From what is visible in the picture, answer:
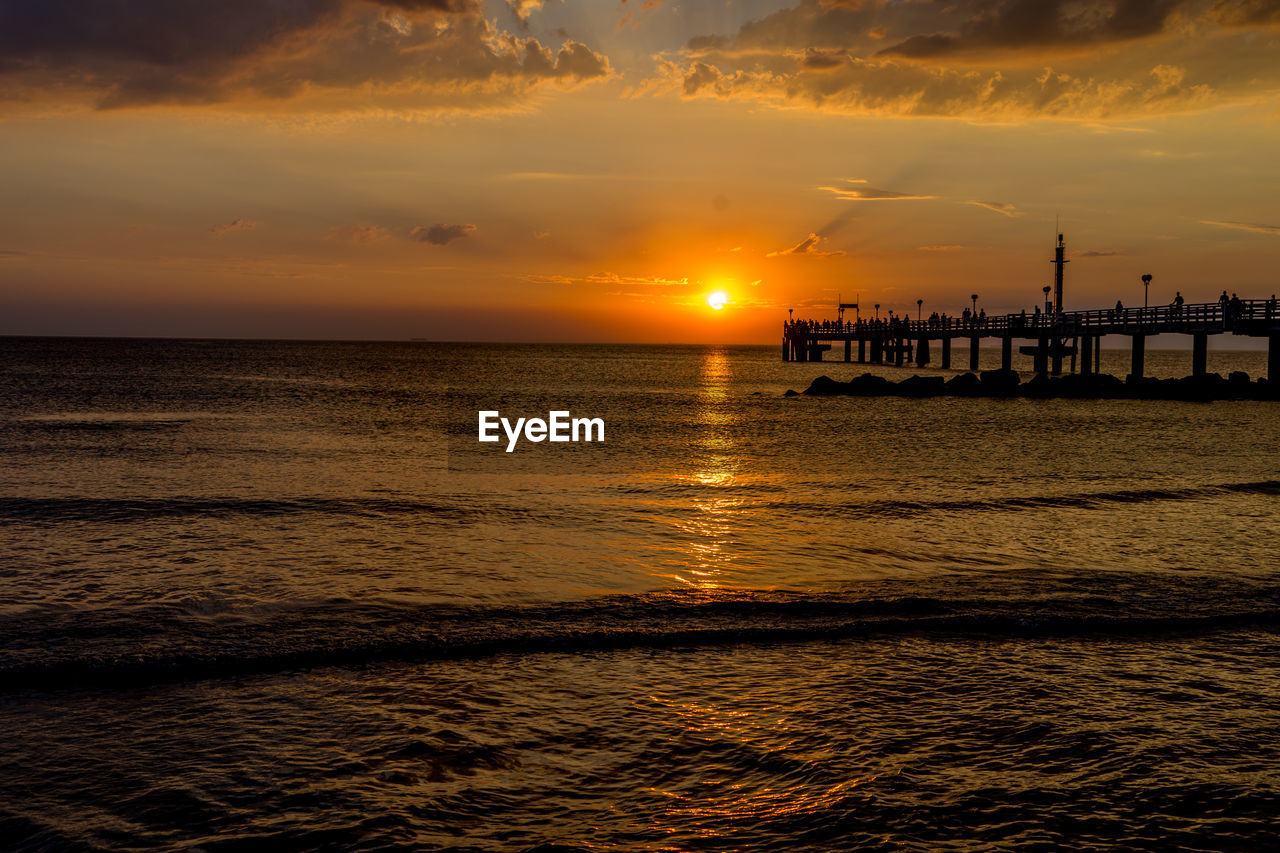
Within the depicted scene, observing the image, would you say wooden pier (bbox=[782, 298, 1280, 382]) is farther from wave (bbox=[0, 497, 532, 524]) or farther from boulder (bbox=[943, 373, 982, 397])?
wave (bbox=[0, 497, 532, 524])

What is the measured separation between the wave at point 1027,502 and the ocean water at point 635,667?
0.14m

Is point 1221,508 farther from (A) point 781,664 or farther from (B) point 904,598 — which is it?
(A) point 781,664

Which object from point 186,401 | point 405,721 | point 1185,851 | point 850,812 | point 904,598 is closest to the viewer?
point 1185,851

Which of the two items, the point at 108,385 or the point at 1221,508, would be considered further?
the point at 108,385

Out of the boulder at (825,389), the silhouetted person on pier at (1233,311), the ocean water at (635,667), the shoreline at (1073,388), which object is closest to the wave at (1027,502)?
the ocean water at (635,667)

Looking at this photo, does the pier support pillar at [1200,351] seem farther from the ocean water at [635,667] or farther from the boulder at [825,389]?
the ocean water at [635,667]

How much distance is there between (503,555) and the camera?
12.2 metres

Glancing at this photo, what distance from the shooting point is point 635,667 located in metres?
7.67

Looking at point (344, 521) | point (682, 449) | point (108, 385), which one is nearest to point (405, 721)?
point (344, 521)

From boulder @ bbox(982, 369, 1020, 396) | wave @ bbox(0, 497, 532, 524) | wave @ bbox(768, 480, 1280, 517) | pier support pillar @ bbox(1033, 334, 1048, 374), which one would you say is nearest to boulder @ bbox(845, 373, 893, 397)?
boulder @ bbox(982, 369, 1020, 396)

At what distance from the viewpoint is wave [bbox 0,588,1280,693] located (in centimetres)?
768

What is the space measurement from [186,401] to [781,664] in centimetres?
4829

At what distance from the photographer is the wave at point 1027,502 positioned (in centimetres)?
1627

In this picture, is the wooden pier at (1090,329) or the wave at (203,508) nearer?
the wave at (203,508)
